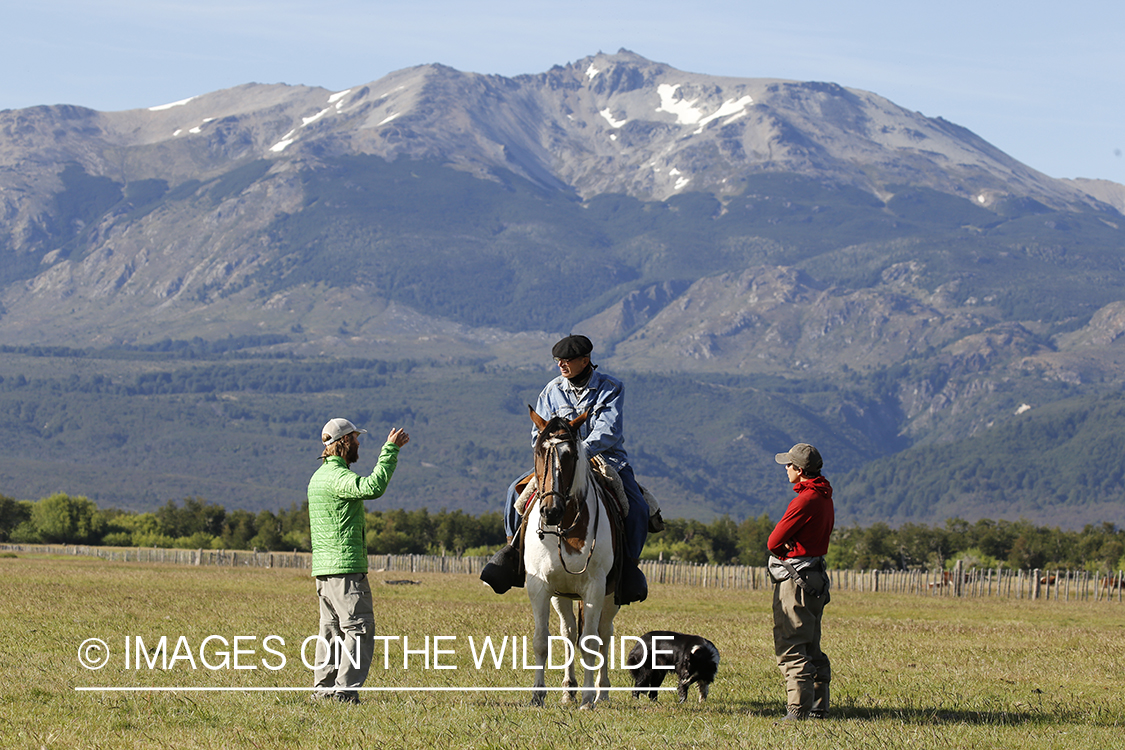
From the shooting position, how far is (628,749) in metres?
11.4

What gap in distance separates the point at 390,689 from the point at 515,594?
32.1m

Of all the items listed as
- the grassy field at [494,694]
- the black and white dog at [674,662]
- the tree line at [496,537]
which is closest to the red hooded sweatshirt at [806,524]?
the grassy field at [494,694]

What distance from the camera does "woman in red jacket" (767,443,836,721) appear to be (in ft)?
45.5

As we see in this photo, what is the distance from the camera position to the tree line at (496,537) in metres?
85.1

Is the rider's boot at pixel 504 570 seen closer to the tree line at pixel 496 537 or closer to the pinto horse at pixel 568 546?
the pinto horse at pixel 568 546

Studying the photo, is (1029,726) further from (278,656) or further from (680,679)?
(278,656)

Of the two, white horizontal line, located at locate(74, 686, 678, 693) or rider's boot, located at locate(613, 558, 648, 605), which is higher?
rider's boot, located at locate(613, 558, 648, 605)

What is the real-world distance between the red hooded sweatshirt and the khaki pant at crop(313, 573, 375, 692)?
3897mm

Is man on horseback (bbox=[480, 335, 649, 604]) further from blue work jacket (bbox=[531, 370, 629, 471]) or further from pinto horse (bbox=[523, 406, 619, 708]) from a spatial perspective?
pinto horse (bbox=[523, 406, 619, 708])

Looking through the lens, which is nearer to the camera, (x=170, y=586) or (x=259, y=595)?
(x=259, y=595)

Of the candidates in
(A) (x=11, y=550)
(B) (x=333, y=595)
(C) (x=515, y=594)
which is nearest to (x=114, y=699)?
(B) (x=333, y=595)

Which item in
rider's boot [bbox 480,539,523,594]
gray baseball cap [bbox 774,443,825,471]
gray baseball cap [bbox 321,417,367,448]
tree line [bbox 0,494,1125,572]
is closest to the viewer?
gray baseball cap [bbox 321,417,367,448]

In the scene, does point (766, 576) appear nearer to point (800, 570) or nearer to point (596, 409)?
point (596, 409)

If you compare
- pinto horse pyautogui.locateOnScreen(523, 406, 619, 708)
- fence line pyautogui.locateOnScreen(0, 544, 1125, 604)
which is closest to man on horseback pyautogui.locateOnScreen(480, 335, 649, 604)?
pinto horse pyautogui.locateOnScreen(523, 406, 619, 708)
